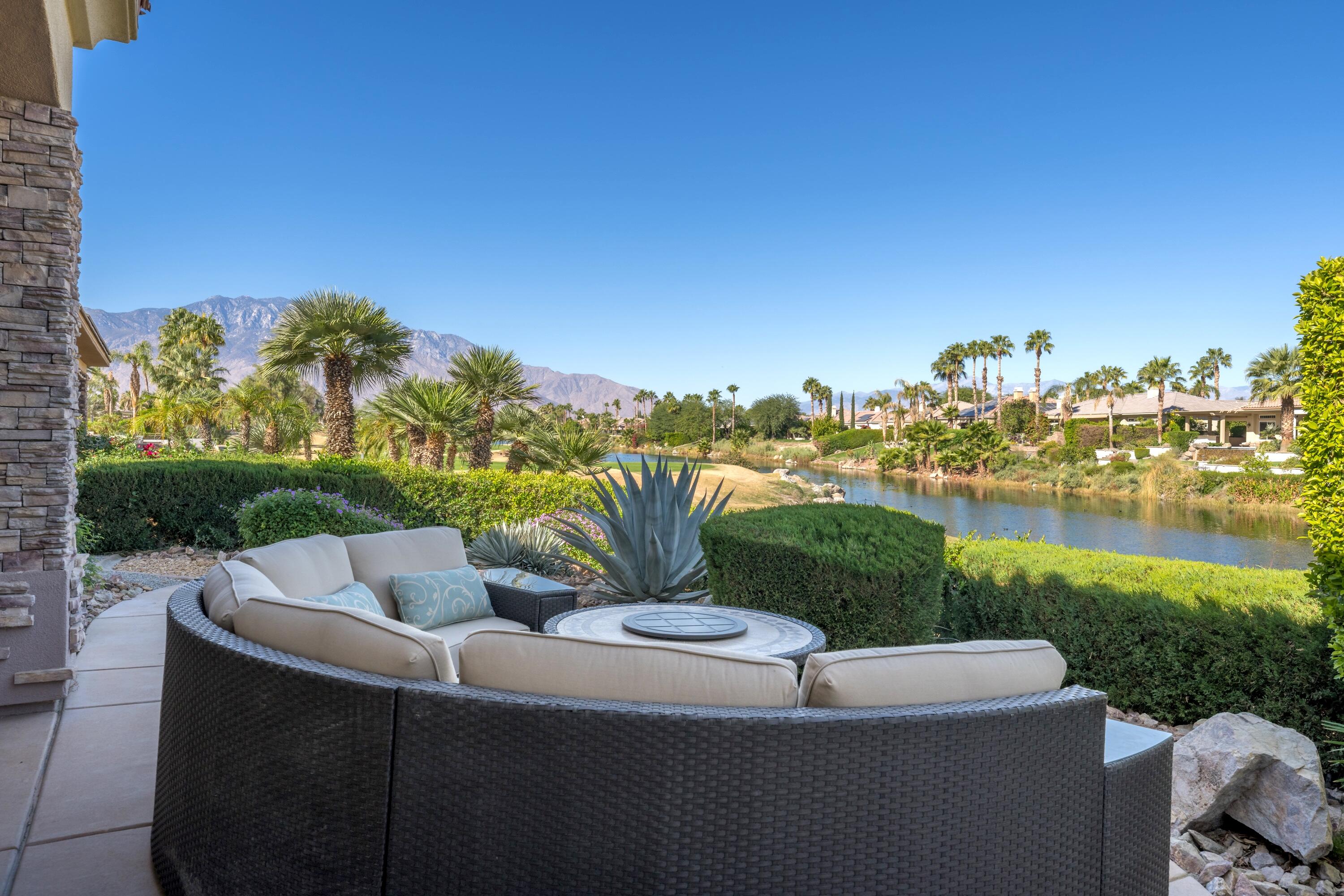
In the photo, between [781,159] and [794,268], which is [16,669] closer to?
[781,159]

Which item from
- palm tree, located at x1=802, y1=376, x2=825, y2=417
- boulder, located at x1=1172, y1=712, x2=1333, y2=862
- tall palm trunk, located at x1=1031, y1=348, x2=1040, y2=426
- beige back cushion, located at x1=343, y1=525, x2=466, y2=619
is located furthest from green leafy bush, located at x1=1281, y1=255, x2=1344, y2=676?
palm tree, located at x1=802, y1=376, x2=825, y2=417

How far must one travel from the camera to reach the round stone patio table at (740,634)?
2.57 m

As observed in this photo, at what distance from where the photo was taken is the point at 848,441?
151 feet

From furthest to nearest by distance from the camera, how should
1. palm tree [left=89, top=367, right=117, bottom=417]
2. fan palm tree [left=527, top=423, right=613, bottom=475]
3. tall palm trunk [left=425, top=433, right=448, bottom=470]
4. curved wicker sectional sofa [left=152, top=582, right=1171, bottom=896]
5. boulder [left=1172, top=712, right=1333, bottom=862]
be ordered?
palm tree [left=89, top=367, right=117, bottom=417]
tall palm trunk [left=425, top=433, right=448, bottom=470]
fan palm tree [left=527, top=423, right=613, bottom=475]
boulder [left=1172, top=712, right=1333, bottom=862]
curved wicker sectional sofa [left=152, top=582, right=1171, bottom=896]

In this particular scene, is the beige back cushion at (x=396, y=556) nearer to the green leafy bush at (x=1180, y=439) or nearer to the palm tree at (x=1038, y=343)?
the green leafy bush at (x=1180, y=439)

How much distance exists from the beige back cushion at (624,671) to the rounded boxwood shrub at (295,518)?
492 centimetres

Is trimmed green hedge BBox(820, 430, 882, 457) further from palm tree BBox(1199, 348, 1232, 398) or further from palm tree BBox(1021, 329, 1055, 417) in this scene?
palm tree BBox(1199, 348, 1232, 398)

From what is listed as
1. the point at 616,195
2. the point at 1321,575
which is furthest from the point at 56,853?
the point at 616,195

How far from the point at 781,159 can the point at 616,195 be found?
9.03 meters

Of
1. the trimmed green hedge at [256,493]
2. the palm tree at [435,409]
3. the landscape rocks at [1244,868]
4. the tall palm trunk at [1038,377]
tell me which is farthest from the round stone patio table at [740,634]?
the tall palm trunk at [1038,377]

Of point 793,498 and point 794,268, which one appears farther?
point 794,268

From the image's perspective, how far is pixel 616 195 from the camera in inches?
1233

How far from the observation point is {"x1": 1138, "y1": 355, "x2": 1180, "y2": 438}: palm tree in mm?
39094

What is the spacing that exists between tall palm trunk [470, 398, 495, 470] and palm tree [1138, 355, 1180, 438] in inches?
1498
